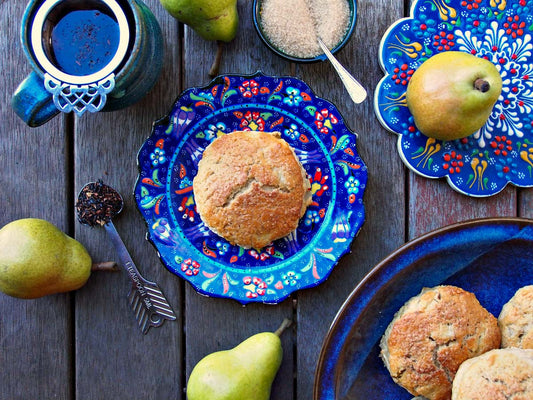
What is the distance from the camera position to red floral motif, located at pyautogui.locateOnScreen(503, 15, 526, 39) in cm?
107

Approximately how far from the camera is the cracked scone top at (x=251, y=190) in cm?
99

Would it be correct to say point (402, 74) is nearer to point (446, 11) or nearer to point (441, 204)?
point (446, 11)

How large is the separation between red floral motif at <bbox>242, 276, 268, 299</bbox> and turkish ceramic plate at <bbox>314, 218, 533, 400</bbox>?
0.65ft

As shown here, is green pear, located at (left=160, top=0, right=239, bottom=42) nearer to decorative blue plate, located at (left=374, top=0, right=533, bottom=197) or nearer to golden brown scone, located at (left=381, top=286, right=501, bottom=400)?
decorative blue plate, located at (left=374, top=0, right=533, bottom=197)

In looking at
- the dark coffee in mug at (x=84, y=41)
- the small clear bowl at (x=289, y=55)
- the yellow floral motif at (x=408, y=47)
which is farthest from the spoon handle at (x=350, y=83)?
the dark coffee in mug at (x=84, y=41)

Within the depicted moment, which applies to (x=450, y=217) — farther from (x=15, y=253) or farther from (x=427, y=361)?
(x=15, y=253)

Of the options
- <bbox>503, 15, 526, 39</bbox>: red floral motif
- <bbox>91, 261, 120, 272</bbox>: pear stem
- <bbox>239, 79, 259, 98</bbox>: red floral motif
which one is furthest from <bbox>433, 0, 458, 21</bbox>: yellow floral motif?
<bbox>91, 261, 120, 272</bbox>: pear stem

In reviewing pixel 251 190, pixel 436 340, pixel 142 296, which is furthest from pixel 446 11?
pixel 142 296

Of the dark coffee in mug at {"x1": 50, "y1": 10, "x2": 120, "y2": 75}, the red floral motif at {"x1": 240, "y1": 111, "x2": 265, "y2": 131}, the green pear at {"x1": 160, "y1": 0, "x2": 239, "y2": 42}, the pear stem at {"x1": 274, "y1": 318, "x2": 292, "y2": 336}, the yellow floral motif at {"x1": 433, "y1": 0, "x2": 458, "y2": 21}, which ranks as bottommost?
the pear stem at {"x1": 274, "y1": 318, "x2": 292, "y2": 336}

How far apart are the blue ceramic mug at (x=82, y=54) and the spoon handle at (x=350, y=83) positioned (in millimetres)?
385

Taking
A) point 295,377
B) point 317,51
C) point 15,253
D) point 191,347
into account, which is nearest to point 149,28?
point 317,51

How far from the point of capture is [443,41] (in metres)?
1.07

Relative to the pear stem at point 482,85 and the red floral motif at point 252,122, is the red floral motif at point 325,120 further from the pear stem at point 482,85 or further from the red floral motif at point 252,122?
the pear stem at point 482,85

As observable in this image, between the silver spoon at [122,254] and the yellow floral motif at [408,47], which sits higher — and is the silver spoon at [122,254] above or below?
below
